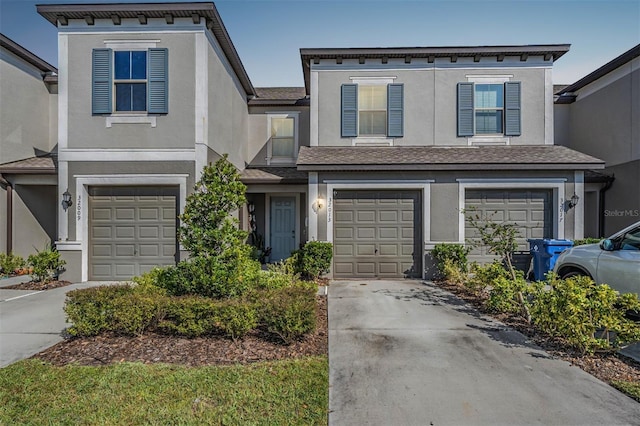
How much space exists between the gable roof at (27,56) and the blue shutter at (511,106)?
49.2 ft

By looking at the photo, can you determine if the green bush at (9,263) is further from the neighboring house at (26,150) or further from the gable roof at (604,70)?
the gable roof at (604,70)

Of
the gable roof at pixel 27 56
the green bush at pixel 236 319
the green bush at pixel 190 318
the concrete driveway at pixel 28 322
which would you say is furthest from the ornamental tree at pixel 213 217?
the gable roof at pixel 27 56

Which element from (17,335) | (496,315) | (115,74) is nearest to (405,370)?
(496,315)

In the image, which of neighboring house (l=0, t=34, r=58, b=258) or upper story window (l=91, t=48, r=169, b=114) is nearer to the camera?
upper story window (l=91, t=48, r=169, b=114)

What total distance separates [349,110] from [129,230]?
24.0 ft

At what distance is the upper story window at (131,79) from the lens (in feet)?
28.6

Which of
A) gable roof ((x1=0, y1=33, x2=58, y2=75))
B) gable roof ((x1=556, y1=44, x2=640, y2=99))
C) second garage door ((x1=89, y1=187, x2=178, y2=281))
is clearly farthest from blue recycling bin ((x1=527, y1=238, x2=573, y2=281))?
gable roof ((x1=0, y1=33, x2=58, y2=75))

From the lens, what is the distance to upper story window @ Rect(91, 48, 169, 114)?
28.2 ft

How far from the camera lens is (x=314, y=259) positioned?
28.8 feet

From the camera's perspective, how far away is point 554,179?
905cm


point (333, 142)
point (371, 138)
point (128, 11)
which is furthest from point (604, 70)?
point (128, 11)

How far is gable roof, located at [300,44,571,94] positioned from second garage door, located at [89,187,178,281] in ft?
20.7

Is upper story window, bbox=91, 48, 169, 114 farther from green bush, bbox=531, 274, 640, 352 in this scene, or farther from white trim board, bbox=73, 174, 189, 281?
green bush, bbox=531, 274, 640, 352

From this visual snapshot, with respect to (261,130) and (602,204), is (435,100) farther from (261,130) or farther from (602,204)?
(602,204)
